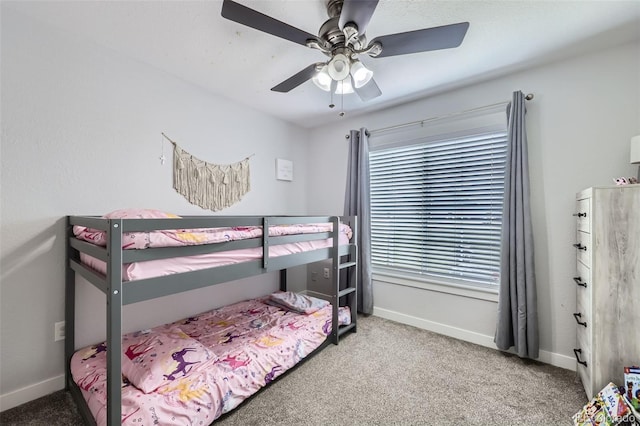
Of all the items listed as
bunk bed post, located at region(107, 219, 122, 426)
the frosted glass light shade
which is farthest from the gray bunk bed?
the frosted glass light shade

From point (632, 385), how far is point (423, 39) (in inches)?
83.5

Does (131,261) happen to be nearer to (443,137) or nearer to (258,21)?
(258,21)

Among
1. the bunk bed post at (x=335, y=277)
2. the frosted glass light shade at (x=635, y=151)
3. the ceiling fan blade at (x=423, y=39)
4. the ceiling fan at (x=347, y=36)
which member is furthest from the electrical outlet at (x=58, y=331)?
the frosted glass light shade at (x=635, y=151)

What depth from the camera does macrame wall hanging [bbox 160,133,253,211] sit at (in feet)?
7.85

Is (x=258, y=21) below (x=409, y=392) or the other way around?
the other way around

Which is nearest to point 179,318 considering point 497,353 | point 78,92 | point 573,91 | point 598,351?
point 78,92

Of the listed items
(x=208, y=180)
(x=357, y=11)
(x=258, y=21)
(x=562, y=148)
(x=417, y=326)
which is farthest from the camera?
(x=417, y=326)

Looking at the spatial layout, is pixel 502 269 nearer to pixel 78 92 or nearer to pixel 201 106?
pixel 201 106

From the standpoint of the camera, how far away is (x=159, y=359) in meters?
1.52

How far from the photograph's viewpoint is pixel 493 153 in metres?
2.38

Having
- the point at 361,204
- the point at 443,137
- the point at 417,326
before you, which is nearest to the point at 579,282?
the point at 417,326

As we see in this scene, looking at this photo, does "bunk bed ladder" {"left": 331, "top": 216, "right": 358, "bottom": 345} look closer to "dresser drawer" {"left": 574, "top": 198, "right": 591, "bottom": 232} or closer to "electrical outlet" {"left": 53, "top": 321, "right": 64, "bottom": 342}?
"dresser drawer" {"left": 574, "top": 198, "right": 591, "bottom": 232}

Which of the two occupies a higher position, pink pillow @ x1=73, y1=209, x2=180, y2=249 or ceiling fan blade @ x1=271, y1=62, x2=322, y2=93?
ceiling fan blade @ x1=271, y1=62, x2=322, y2=93

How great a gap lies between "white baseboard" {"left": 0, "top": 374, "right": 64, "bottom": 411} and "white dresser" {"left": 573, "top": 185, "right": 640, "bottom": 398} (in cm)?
336
